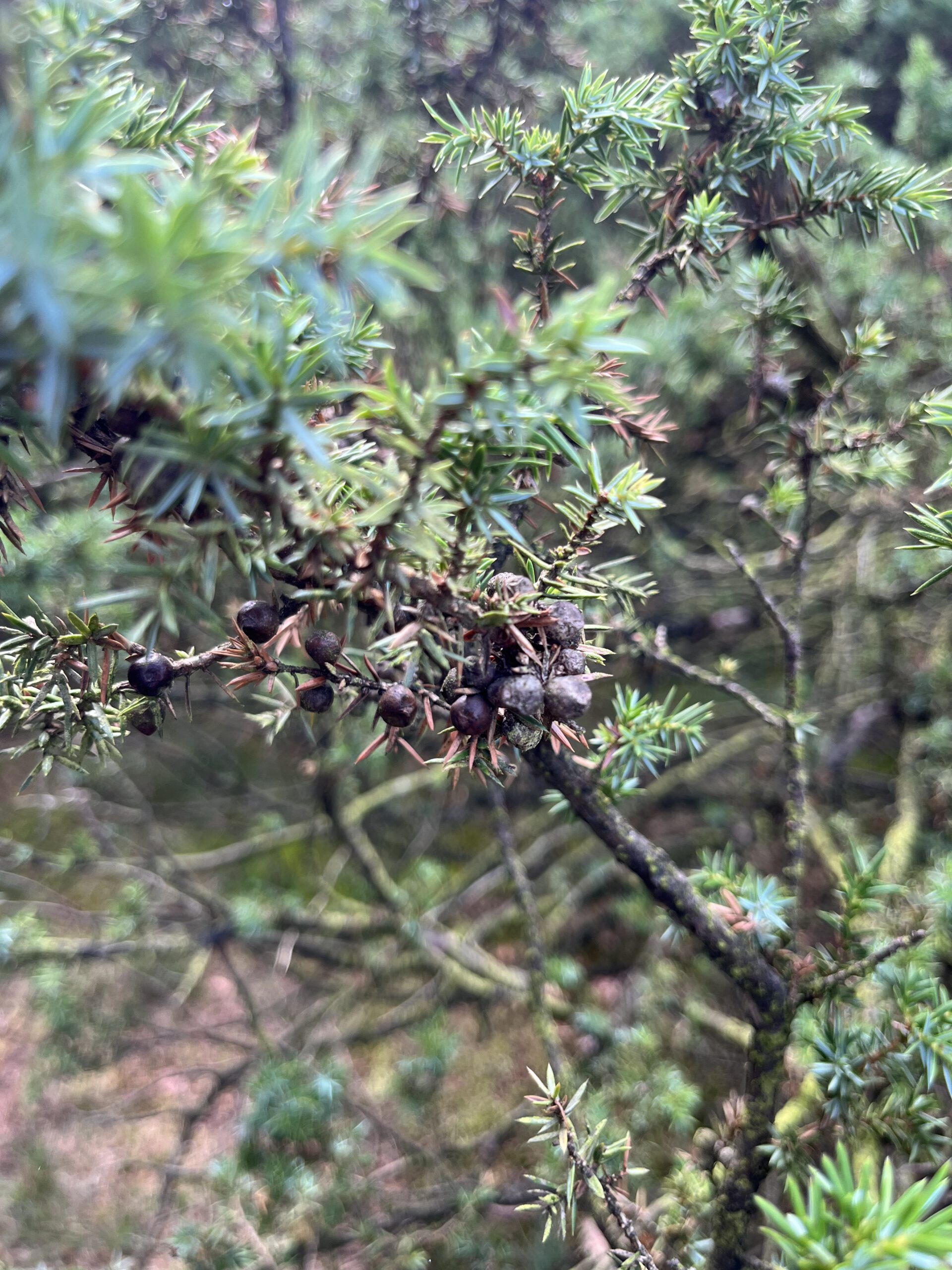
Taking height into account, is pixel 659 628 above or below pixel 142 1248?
above

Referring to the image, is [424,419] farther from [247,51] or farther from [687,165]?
[247,51]

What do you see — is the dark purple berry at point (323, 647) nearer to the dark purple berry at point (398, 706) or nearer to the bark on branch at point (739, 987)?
the dark purple berry at point (398, 706)

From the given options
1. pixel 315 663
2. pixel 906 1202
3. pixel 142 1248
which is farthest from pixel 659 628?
pixel 142 1248

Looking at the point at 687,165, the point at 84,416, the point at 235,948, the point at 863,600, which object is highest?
the point at 687,165

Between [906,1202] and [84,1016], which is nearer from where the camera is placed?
[906,1202]

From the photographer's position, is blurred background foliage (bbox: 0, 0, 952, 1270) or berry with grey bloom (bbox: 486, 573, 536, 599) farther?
blurred background foliage (bbox: 0, 0, 952, 1270)

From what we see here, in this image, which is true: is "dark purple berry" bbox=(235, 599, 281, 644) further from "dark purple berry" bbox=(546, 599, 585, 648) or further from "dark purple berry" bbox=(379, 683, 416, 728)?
"dark purple berry" bbox=(546, 599, 585, 648)

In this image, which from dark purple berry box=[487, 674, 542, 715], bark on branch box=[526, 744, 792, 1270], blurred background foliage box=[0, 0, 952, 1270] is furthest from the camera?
blurred background foliage box=[0, 0, 952, 1270]

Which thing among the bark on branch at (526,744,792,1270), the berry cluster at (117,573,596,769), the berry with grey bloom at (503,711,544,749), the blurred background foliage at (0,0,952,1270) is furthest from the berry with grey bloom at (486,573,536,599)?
the blurred background foliage at (0,0,952,1270)
